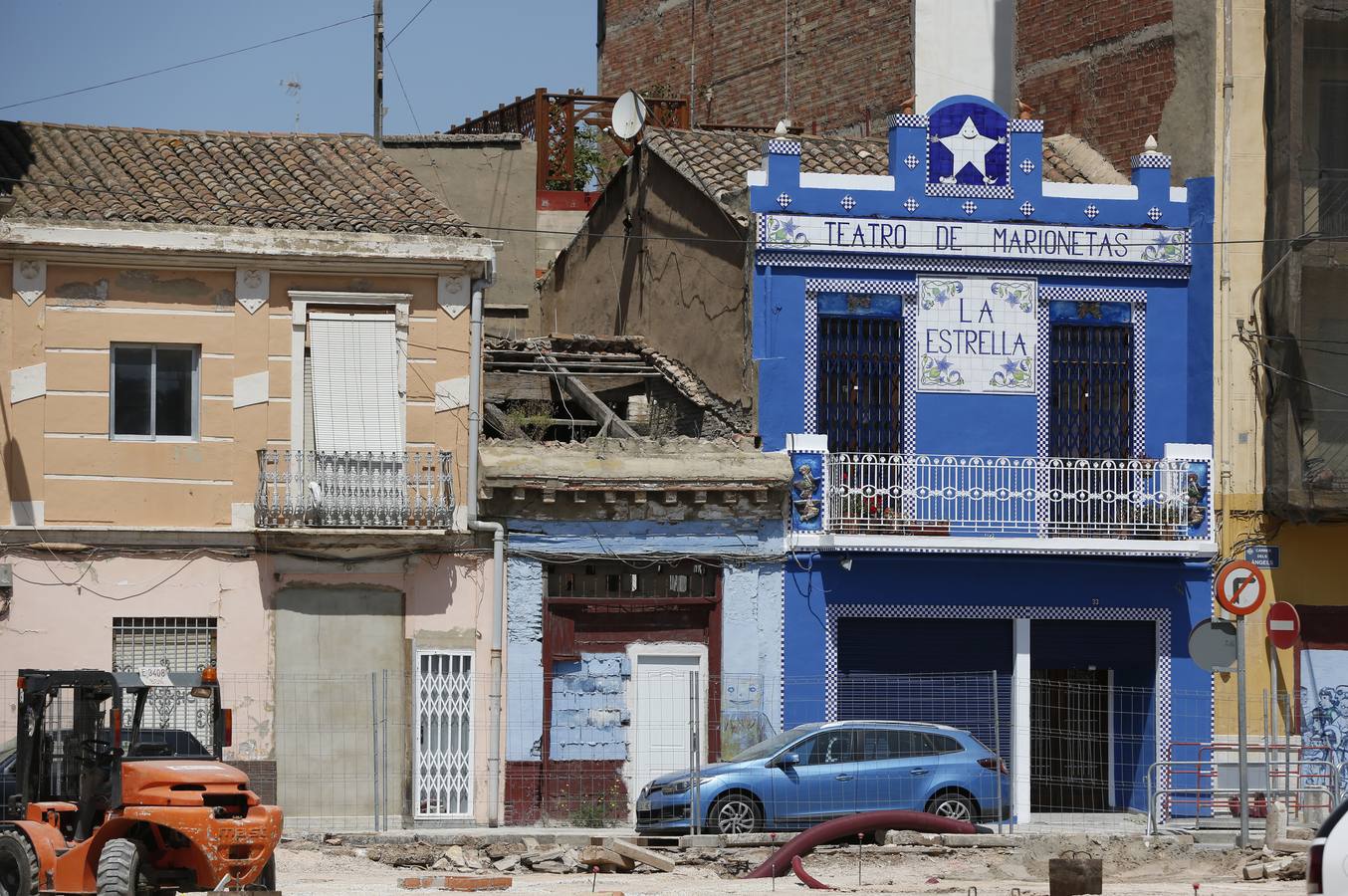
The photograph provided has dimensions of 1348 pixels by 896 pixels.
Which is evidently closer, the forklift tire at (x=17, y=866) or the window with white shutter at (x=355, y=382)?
the forklift tire at (x=17, y=866)

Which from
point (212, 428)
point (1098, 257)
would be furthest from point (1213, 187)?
point (212, 428)

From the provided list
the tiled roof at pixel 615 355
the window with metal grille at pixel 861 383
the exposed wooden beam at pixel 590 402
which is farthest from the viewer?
the tiled roof at pixel 615 355

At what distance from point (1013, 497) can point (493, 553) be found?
6.69m

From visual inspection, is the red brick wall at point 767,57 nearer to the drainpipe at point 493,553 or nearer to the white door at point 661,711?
the drainpipe at point 493,553

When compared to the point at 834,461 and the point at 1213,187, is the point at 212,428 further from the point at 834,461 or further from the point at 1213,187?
the point at 1213,187

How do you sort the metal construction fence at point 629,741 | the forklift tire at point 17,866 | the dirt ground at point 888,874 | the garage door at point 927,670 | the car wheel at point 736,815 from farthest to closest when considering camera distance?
the garage door at point 927,670 < the metal construction fence at point 629,741 < the car wheel at point 736,815 < the dirt ground at point 888,874 < the forklift tire at point 17,866

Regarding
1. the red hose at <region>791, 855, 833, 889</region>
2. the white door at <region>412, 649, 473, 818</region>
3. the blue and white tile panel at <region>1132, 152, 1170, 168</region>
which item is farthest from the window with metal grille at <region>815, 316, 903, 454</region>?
the red hose at <region>791, 855, 833, 889</region>

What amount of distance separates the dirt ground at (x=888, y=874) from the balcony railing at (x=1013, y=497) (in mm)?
6164

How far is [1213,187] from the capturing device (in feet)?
91.0

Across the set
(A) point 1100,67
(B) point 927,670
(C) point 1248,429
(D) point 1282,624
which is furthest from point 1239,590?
(A) point 1100,67

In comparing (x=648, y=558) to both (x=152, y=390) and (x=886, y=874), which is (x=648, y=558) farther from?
(x=886, y=874)

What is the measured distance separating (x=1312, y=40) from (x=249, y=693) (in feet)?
53.6

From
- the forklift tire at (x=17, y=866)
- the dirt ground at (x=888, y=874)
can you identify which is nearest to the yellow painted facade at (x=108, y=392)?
the dirt ground at (x=888, y=874)

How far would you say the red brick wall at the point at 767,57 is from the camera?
3562 cm
